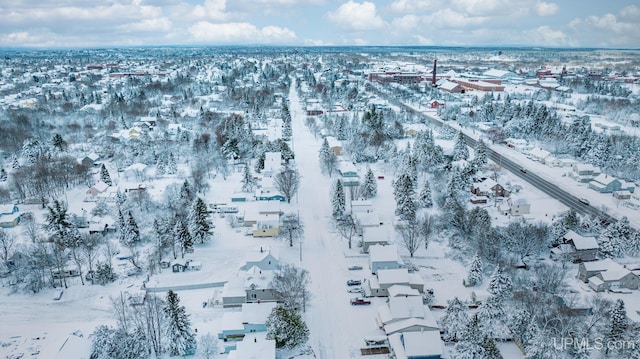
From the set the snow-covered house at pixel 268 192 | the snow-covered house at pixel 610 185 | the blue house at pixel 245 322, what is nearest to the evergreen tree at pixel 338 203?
the snow-covered house at pixel 268 192

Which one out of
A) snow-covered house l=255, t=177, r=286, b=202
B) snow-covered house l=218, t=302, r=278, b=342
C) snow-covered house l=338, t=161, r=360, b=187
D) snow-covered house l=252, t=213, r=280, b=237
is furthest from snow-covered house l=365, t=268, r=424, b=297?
snow-covered house l=338, t=161, r=360, b=187

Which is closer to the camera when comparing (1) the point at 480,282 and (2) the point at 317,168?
(1) the point at 480,282

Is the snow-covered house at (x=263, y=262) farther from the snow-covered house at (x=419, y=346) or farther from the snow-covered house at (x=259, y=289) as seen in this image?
the snow-covered house at (x=419, y=346)

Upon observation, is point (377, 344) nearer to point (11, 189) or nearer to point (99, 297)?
point (99, 297)

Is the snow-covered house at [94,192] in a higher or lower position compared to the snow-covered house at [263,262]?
higher

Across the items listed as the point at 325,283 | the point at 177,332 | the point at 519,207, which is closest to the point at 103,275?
the point at 177,332

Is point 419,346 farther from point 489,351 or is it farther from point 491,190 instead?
point 491,190

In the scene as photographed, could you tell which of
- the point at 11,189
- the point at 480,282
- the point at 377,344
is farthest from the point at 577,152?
the point at 11,189
